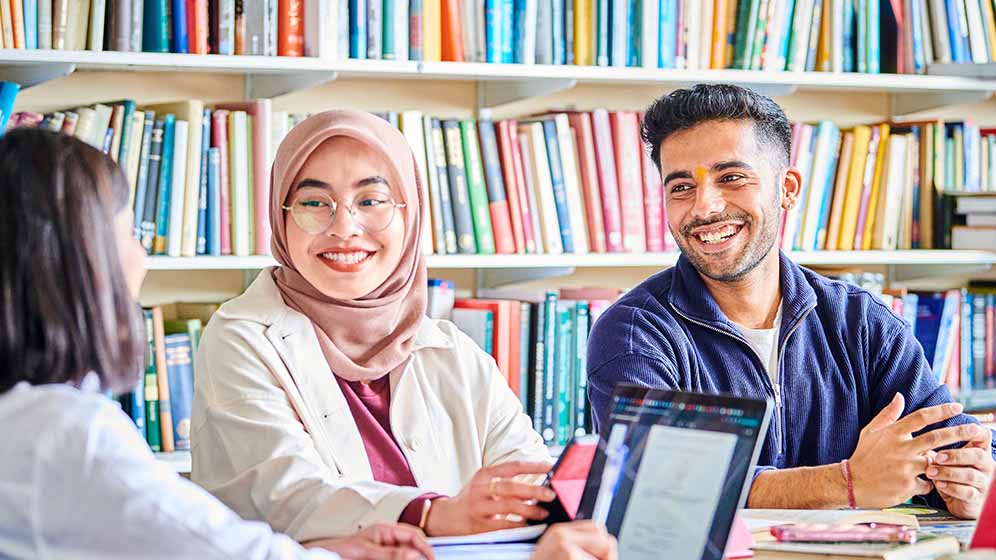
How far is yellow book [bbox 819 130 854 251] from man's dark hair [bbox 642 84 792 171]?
97 centimetres

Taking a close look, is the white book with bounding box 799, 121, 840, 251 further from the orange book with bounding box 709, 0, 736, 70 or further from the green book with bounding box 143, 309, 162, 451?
the green book with bounding box 143, 309, 162, 451

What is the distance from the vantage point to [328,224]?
186cm

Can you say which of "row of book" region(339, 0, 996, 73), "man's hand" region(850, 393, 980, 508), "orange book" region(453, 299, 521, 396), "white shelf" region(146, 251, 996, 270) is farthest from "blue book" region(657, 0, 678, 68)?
"man's hand" region(850, 393, 980, 508)

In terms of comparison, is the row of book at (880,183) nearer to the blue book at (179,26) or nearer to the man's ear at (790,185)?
the man's ear at (790,185)

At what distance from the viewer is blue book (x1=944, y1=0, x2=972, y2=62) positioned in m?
3.09

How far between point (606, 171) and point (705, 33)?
0.43 m

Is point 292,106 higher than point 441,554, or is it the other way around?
point 292,106

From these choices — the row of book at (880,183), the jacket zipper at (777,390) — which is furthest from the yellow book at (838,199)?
the jacket zipper at (777,390)

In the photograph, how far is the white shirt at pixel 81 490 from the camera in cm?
96

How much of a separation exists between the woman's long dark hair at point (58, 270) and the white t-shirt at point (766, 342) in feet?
4.05

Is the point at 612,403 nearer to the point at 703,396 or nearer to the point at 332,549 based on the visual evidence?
the point at 703,396

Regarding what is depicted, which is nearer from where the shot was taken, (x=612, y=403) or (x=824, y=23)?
(x=612, y=403)

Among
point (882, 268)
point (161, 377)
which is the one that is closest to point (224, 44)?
point (161, 377)

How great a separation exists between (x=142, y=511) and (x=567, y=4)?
81.7 inches
